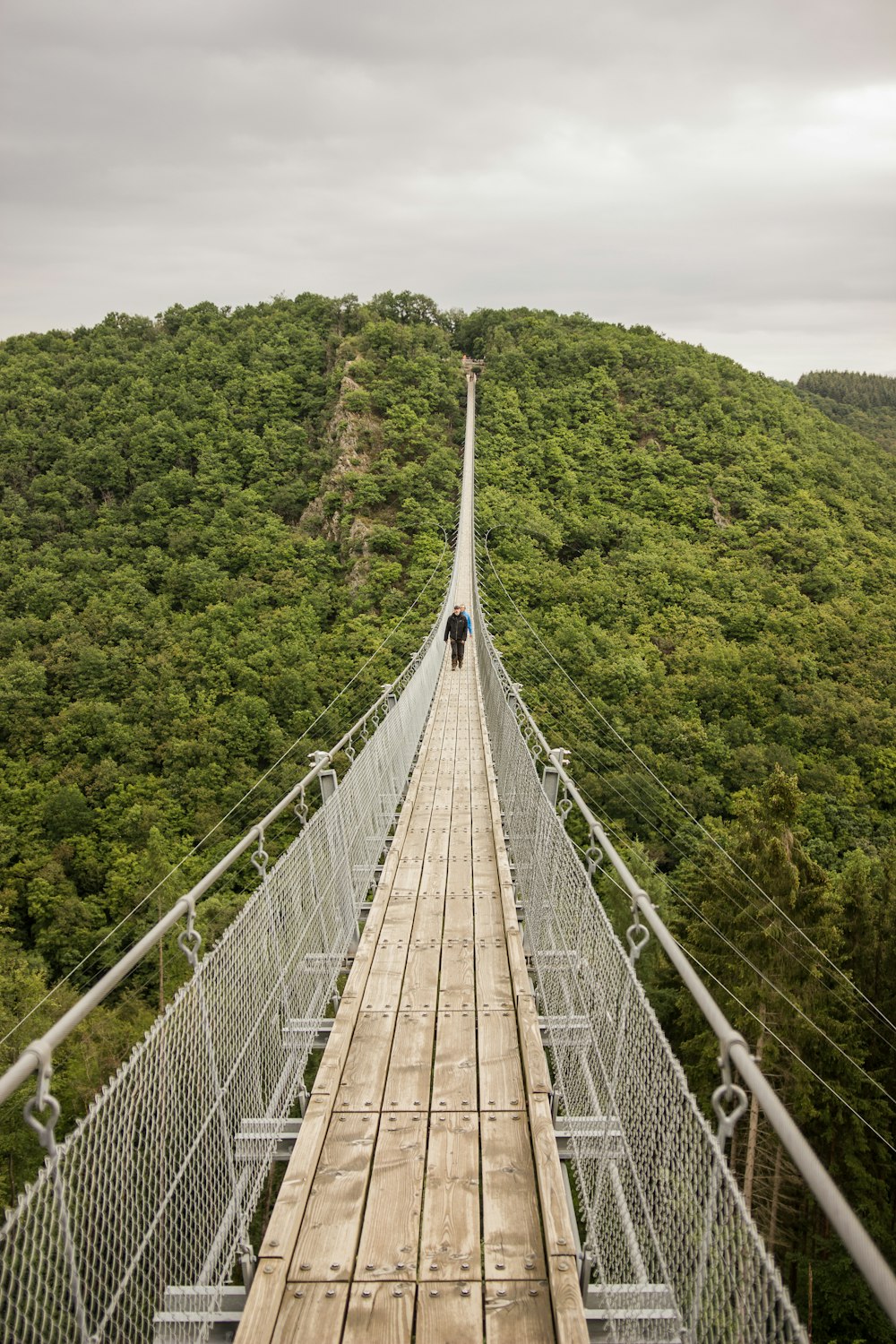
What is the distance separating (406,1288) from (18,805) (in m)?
27.2

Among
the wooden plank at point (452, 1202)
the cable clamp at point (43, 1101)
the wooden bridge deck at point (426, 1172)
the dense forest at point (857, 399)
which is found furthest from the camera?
the dense forest at point (857, 399)

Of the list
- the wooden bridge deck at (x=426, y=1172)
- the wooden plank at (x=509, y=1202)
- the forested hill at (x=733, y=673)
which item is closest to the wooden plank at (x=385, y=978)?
the wooden bridge deck at (x=426, y=1172)

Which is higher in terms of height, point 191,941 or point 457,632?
point 457,632

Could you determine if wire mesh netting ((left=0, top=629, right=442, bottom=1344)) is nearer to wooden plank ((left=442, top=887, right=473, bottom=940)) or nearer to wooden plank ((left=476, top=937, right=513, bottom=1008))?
wooden plank ((left=476, top=937, right=513, bottom=1008))

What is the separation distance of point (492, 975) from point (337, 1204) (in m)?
1.65

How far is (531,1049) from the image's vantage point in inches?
126

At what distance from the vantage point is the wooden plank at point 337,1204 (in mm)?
2184

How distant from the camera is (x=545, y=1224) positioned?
7.52 feet

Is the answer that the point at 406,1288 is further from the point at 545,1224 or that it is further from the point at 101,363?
the point at 101,363

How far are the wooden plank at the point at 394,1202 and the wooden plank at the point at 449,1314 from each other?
0.09 metres

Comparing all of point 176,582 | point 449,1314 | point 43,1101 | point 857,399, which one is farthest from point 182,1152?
point 857,399

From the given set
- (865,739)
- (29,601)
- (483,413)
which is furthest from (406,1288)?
(483,413)

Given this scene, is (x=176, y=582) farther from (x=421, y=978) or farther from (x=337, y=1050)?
(x=337, y=1050)

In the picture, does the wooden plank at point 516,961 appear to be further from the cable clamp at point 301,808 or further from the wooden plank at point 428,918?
the cable clamp at point 301,808
